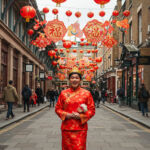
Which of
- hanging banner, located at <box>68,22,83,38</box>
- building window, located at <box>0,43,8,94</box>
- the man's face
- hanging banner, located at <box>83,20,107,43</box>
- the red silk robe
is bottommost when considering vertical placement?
the red silk robe

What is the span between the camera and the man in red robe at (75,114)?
4.05 m

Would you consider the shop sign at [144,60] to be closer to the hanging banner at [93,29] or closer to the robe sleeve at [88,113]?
the hanging banner at [93,29]

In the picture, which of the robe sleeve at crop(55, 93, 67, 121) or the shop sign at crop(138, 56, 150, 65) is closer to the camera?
the robe sleeve at crop(55, 93, 67, 121)

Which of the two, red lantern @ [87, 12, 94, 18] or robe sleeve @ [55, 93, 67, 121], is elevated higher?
red lantern @ [87, 12, 94, 18]

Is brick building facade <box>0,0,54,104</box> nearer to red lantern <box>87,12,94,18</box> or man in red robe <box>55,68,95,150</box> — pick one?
red lantern <box>87,12,94,18</box>

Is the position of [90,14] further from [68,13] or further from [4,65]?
[4,65]

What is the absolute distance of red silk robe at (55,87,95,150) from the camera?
407cm

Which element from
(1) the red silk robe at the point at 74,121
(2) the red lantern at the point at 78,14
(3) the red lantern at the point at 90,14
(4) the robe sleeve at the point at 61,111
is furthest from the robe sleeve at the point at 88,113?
(2) the red lantern at the point at 78,14

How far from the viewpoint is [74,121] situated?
409 centimetres

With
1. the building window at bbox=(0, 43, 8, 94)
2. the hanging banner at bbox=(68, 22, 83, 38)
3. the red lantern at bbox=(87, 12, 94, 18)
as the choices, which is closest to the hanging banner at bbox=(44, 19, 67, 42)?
the red lantern at bbox=(87, 12, 94, 18)

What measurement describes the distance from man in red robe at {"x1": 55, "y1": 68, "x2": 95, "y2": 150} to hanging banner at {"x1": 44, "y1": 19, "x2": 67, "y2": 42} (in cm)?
1102

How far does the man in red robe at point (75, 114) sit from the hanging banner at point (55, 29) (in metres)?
11.0

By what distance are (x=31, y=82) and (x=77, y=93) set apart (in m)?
26.9

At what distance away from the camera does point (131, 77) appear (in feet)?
77.2
